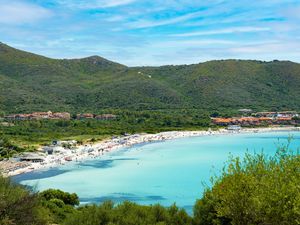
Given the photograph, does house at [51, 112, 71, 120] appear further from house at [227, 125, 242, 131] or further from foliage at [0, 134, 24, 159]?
foliage at [0, 134, 24, 159]

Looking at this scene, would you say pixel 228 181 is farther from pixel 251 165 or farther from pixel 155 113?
pixel 155 113

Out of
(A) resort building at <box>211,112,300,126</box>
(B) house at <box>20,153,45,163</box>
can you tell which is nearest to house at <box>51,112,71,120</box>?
(A) resort building at <box>211,112,300,126</box>

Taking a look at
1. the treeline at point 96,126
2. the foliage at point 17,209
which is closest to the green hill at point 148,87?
the treeline at point 96,126

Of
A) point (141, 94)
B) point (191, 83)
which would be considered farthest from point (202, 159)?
point (191, 83)

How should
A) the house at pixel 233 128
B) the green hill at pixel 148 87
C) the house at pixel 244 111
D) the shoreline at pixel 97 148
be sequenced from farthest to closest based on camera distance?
the green hill at pixel 148 87
the house at pixel 244 111
the house at pixel 233 128
the shoreline at pixel 97 148

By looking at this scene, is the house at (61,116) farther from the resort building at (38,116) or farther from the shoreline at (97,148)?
the shoreline at (97,148)
